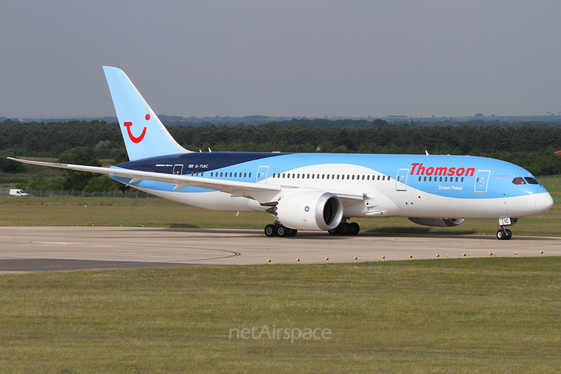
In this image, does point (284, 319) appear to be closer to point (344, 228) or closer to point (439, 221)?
point (344, 228)

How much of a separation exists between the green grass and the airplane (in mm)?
11277

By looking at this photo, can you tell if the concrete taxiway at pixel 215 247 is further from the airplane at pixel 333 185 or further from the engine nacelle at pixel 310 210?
the airplane at pixel 333 185

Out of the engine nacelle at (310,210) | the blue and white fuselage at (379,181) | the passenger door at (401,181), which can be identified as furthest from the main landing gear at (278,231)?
the passenger door at (401,181)

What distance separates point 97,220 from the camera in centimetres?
4634

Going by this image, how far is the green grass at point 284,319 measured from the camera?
420 inches

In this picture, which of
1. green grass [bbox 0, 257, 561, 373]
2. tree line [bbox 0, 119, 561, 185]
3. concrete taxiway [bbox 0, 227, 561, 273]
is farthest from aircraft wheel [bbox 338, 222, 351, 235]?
tree line [bbox 0, 119, 561, 185]

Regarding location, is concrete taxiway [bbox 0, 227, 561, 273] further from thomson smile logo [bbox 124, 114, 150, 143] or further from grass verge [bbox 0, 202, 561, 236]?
thomson smile logo [bbox 124, 114, 150, 143]

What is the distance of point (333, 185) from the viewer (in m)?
36.5

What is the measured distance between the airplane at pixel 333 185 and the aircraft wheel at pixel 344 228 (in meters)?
0.05

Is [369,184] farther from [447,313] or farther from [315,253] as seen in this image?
[447,313]

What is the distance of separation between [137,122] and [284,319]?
3065 cm

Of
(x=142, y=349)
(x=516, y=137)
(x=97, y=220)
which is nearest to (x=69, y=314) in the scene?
(x=142, y=349)

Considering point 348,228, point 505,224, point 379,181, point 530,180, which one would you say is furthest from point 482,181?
point 348,228

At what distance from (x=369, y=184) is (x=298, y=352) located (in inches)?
974
